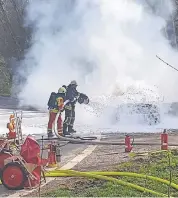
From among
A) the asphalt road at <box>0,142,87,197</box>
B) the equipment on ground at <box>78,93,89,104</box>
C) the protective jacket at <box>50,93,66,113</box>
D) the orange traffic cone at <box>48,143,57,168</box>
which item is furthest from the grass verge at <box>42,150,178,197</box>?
the equipment on ground at <box>78,93,89,104</box>

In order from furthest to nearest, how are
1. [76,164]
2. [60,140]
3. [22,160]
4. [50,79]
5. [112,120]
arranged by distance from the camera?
[50,79], [112,120], [60,140], [76,164], [22,160]

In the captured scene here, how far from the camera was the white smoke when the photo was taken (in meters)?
31.8

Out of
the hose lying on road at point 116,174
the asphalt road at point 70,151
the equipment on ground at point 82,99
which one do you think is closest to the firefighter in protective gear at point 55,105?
the equipment on ground at point 82,99

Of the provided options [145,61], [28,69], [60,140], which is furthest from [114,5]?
[60,140]

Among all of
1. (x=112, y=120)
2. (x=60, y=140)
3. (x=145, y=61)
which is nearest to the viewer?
(x=60, y=140)

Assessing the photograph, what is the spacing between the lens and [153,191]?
7129 millimetres

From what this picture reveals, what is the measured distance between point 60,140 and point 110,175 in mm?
6491

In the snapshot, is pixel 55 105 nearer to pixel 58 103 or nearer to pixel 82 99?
pixel 58 103

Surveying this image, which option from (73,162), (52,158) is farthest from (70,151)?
(52,158)

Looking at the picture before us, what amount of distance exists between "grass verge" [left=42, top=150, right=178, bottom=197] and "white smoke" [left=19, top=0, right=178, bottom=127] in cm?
1844

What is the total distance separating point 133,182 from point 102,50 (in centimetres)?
2732

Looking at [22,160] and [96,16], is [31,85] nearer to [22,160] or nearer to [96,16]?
[96,16]

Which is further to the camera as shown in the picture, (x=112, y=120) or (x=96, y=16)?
(x=96, y=16)

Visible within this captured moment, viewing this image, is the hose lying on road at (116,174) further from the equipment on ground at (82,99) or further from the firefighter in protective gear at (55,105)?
the equipment on ground at (82,99)
